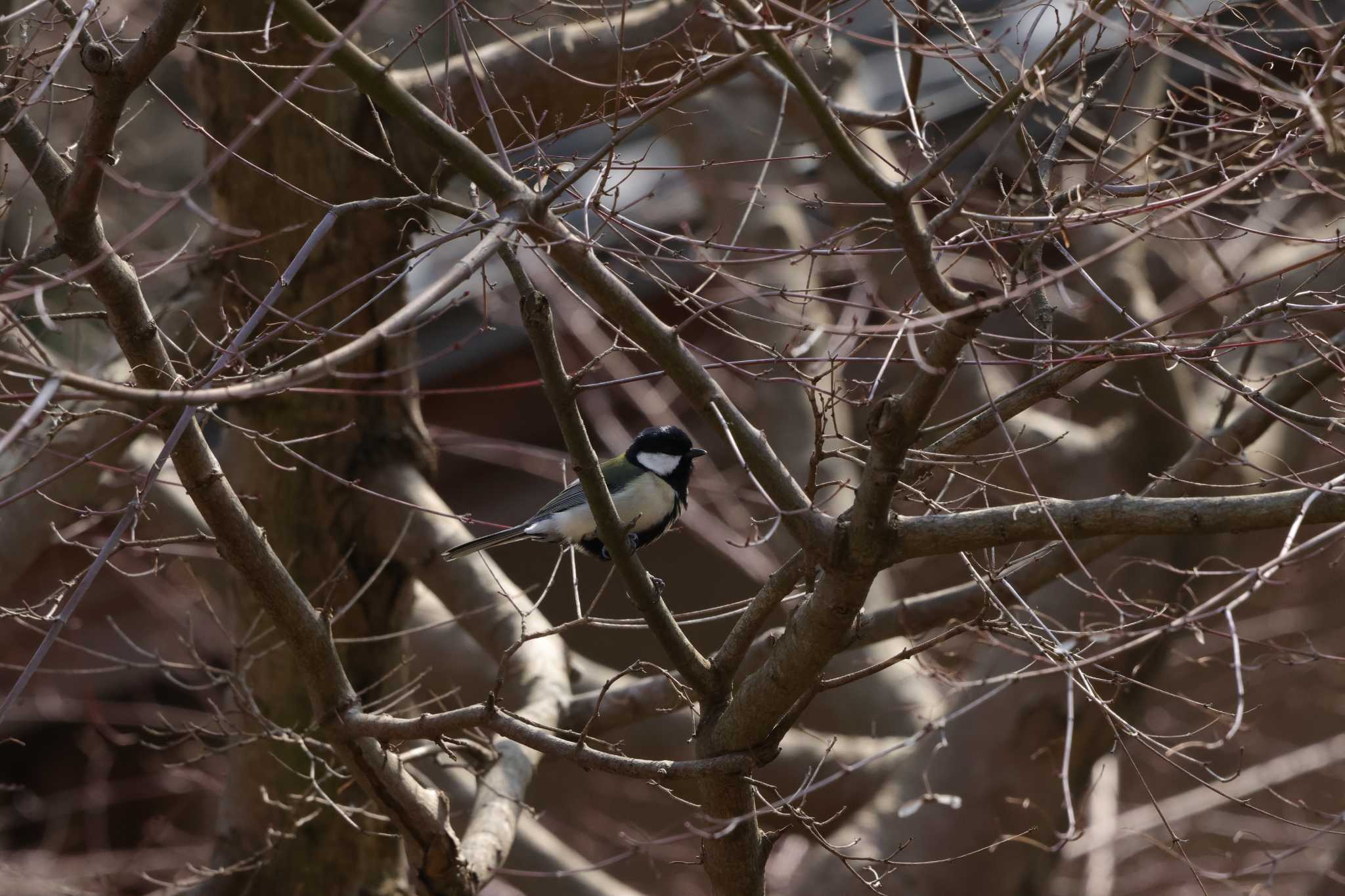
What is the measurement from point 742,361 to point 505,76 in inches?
109

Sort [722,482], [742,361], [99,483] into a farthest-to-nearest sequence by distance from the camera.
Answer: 1. [722,482]
2. [99,483]
3. [742,361]

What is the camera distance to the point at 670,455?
425 cm

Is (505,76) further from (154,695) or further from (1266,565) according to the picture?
(154,695)

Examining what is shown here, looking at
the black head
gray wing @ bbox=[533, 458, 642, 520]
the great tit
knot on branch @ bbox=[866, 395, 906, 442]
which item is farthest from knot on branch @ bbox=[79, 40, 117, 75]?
the black head

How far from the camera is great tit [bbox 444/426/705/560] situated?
4.04 meters

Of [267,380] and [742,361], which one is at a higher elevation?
[267,380]

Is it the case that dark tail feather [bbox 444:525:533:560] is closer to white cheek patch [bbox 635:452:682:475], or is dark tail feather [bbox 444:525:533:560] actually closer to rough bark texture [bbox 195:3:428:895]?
white cheek patch [bbox 635:452:682:475]

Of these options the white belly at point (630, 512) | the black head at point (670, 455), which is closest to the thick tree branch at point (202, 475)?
the white belly at point (630, 512)

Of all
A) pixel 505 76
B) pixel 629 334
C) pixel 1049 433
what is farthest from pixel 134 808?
pixel 629 334

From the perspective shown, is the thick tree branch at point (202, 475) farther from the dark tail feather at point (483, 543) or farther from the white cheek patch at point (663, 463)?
the white cheek patch at point (663, 463)

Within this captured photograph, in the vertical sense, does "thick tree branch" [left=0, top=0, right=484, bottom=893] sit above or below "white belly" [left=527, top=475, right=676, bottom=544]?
above

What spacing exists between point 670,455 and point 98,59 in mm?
2528

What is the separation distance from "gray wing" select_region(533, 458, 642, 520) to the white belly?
0.12ft

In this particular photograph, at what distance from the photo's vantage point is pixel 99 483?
14.0ft
